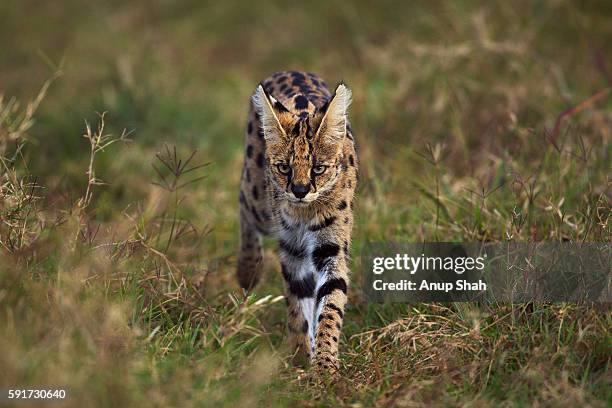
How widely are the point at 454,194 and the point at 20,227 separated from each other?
2996 millimetres

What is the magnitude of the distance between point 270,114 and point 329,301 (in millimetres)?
1124

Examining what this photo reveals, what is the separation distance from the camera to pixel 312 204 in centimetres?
534

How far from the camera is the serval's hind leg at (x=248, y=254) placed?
6289mm

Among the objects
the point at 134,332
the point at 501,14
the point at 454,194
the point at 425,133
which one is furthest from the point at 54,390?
the point at 501,14

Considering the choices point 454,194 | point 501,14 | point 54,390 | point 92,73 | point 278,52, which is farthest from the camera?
point 278,52

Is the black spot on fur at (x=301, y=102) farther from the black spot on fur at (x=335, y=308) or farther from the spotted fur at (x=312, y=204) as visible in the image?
the black spot on fur at (x=335, y=308)

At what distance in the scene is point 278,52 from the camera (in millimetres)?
11141

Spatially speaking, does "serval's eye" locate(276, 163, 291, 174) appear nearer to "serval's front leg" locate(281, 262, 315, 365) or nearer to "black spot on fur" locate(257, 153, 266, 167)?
"serval's front leg" locate(281, 262, 315, 365)

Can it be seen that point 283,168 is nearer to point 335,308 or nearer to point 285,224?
point 285,224

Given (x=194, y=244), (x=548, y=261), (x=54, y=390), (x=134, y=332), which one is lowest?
(x=54, y=390)

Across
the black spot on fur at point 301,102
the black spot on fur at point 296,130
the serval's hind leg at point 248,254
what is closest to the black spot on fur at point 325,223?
the black spot on fur at point 296,130

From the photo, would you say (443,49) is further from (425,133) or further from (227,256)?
(227,256)

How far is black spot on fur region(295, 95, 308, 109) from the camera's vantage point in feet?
18.4

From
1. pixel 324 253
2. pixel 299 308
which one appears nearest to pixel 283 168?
pixel 324 253
